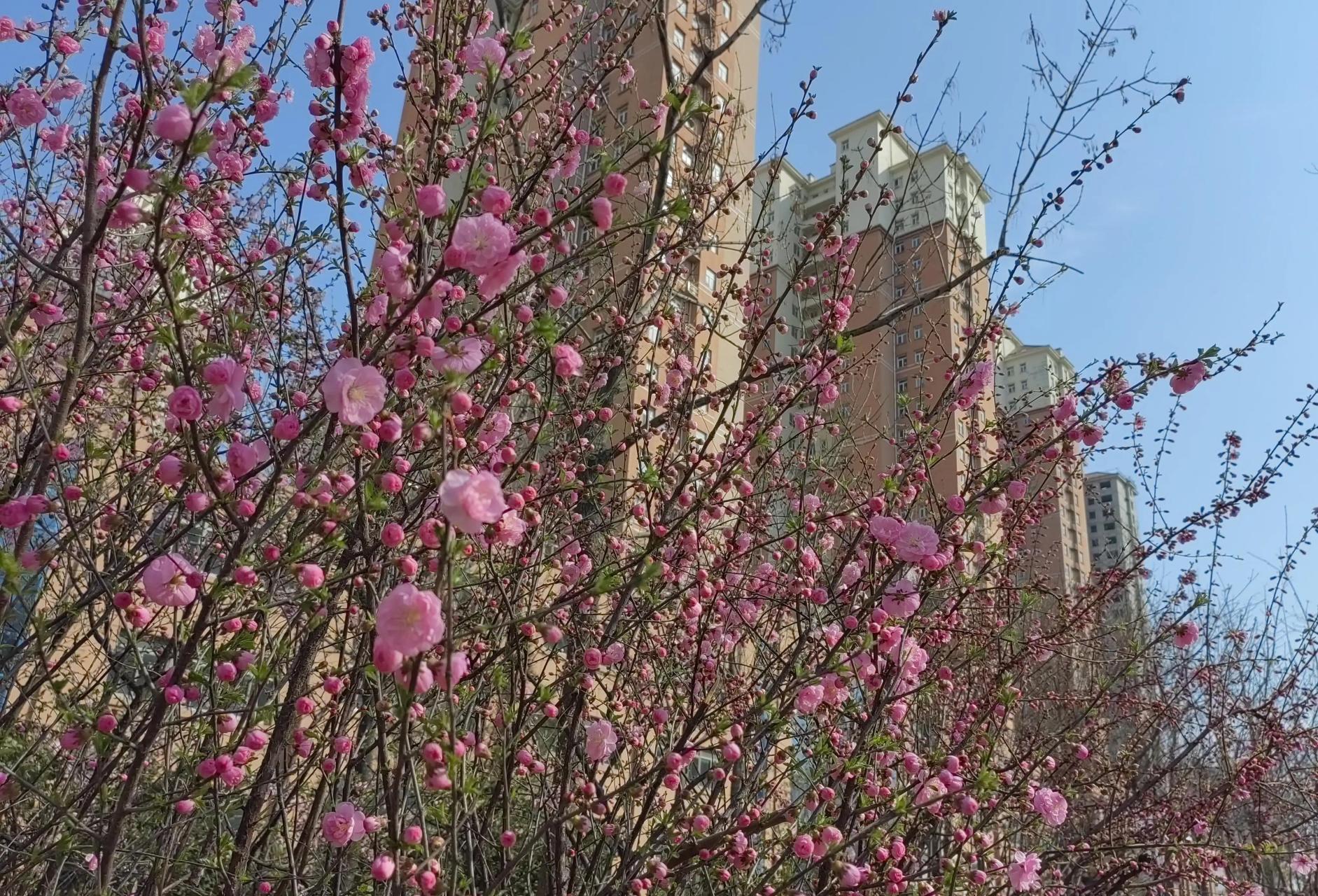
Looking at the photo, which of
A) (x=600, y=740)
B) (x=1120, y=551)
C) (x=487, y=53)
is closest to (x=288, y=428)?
(x=487, y=53)

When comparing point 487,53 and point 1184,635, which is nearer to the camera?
point 487,53

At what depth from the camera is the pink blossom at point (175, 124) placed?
5.83ft

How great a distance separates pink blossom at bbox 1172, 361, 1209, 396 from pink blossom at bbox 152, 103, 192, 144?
11.6 ft

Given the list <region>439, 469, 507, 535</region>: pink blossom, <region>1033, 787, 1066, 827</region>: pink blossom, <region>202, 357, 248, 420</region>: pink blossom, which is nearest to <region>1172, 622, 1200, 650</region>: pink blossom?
<region>1033, 787, 1066, 827</region>: pink blossom

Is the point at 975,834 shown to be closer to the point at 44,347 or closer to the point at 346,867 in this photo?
the point at 346,867

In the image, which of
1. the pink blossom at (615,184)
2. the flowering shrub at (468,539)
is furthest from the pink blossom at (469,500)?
the pink blossom at (615,184)

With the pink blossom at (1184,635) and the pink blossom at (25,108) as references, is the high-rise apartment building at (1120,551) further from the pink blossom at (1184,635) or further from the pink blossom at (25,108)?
the pink blossom at (25,108)

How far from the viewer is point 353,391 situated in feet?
6.19

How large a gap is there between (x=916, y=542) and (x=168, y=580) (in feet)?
7.32

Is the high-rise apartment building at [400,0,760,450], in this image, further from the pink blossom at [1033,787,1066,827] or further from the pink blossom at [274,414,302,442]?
the pink blossom at [1033,787,1066,827]

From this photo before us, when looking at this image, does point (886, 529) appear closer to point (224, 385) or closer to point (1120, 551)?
point (224, 385)

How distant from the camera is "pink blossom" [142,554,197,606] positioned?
1993 millimetres

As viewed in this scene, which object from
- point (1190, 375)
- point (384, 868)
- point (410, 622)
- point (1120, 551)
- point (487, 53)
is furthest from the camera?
point (1120, 551)

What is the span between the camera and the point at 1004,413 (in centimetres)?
430
